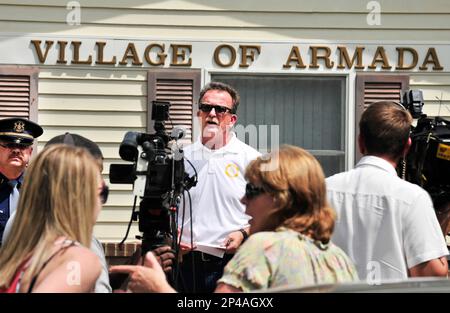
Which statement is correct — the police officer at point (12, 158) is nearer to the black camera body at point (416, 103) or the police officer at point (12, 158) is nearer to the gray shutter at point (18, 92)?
the gray shutter at point (18, 92)

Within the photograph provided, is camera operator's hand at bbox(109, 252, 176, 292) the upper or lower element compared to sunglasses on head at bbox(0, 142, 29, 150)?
lower

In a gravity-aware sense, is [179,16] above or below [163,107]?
above

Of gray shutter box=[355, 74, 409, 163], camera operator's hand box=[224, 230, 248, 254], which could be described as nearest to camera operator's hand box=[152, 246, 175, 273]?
camera operator's hand box=[224, 230, 248, 254]

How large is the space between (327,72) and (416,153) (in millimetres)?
3160

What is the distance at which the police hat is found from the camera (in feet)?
17.3

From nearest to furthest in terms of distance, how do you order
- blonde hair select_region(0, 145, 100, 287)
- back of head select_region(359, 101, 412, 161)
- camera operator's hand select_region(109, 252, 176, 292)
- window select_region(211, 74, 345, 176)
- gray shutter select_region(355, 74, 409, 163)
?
blonde hair select_region(0, 145, 100, 287)
camera operator's hand select_region(109, 252, 176, 292)
back of head select_region(359, 101, 412, 161)
gray shutter select_region(355, 74, 409, 163)
window select_region(211, 74, 345, 176)

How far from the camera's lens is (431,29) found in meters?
7.33

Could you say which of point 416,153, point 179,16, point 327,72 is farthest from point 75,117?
point 416,153

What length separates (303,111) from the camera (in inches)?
299

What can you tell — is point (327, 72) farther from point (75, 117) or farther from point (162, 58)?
point (75, 117)

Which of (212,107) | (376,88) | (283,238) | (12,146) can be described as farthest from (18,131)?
(376,88)

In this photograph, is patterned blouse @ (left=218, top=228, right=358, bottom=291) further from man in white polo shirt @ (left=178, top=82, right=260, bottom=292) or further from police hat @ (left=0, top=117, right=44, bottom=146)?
police hat @ (left=0, top=117, right=44, bottom=146)

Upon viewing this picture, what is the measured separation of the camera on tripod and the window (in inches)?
136
